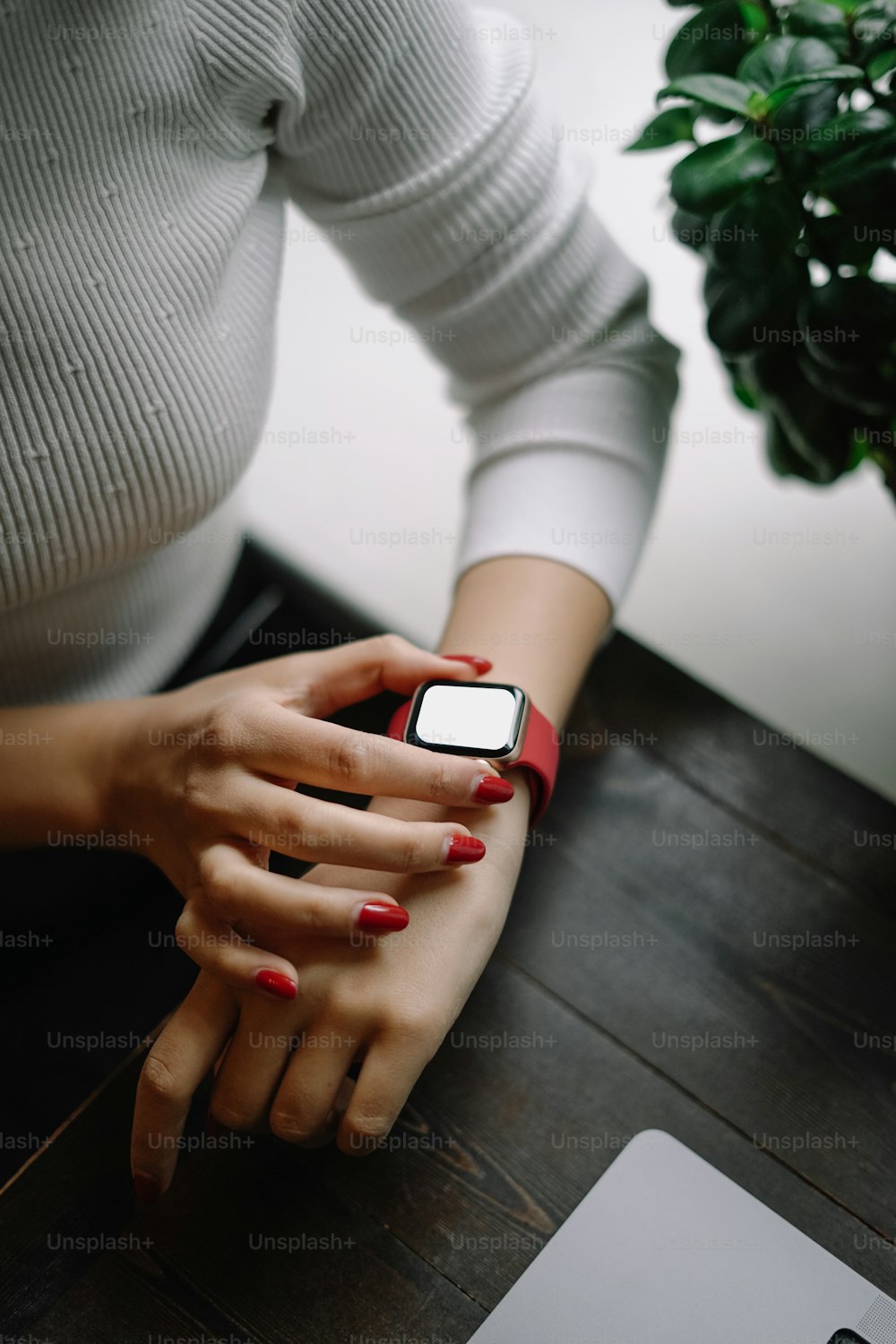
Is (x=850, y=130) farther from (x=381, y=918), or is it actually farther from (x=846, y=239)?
(x=381, y=918)

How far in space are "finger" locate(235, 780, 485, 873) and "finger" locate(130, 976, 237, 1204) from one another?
9cm

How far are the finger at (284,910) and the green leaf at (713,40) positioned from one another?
609 millimetres

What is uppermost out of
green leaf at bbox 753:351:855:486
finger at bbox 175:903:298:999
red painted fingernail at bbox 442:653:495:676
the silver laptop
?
green leaf at bbox 753:351:855:486

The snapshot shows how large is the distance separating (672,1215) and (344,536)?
1013mm

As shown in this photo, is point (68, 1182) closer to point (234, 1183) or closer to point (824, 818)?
point (234, 1183)

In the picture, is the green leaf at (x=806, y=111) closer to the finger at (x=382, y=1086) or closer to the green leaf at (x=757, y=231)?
the green leaf at (x=757, y=231)

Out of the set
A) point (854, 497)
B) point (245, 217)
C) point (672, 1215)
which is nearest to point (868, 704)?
point (854, 497)

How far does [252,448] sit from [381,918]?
35cm

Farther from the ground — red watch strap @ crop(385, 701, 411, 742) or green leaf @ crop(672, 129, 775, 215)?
green leaf @ crop(672, 129, 775, 215)

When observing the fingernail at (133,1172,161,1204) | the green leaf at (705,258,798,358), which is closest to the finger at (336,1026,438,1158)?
the fingernail at (133,1172,161,1204)

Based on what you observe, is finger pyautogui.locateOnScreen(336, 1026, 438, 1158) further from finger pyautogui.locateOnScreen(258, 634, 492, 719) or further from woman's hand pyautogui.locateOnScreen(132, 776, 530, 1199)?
finger pyautogui.locateOnScreen(258, 634, 492, 719)

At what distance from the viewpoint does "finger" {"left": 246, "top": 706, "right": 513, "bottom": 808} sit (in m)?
0.56

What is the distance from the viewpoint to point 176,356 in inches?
24.1

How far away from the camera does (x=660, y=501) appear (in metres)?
1.27
